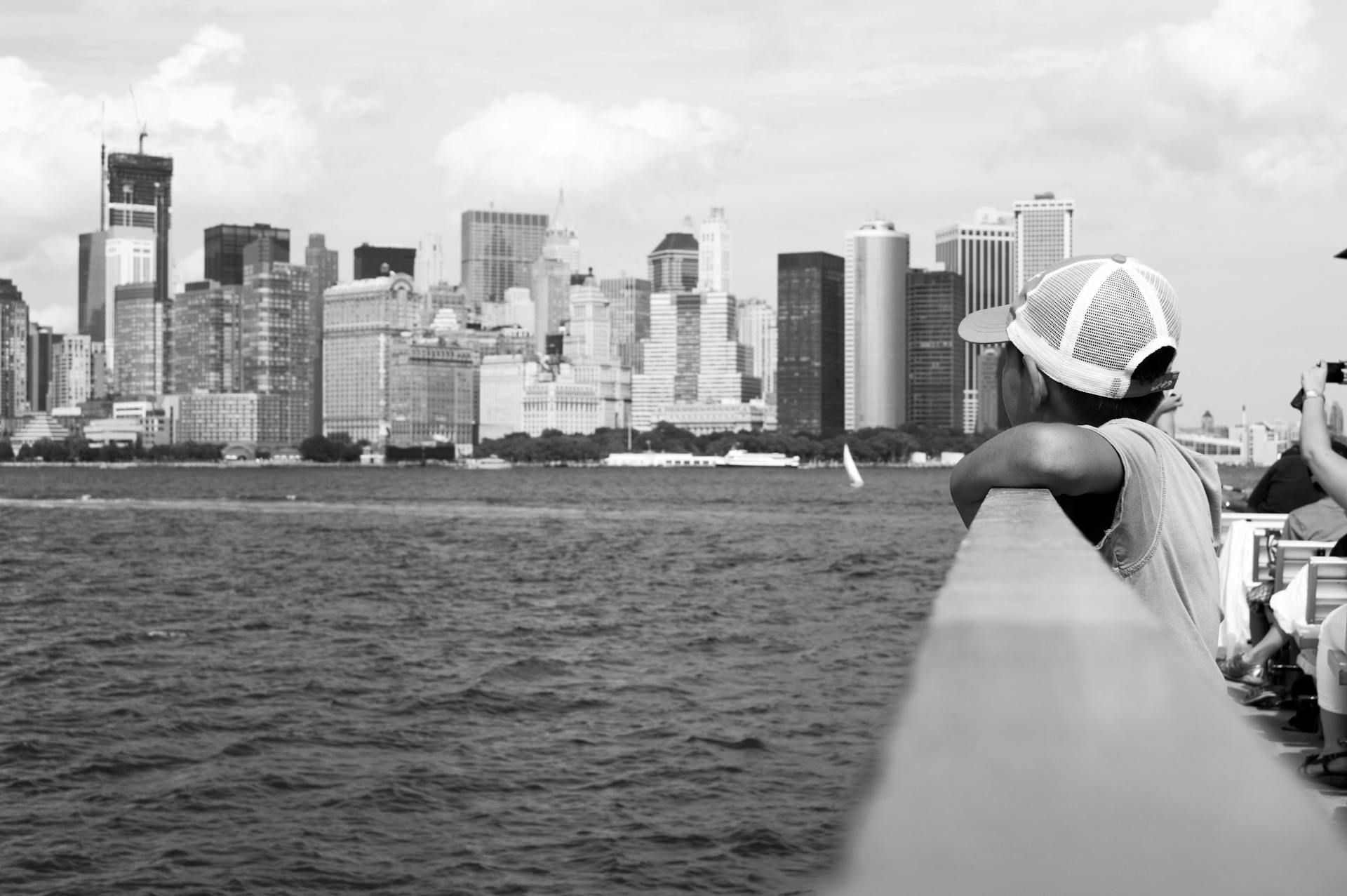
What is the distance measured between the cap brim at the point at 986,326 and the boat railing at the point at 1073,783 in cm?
226

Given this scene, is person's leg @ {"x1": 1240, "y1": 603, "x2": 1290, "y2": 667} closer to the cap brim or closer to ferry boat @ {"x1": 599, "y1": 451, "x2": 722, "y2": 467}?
the cap brim

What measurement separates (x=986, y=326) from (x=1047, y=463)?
0.76 m

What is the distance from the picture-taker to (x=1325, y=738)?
24.3 ft

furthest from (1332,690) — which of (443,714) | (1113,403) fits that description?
(443,714)

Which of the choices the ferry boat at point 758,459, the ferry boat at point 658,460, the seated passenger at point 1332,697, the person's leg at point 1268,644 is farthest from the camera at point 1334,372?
the ferry boat at point 658,460

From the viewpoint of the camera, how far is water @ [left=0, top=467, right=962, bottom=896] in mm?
11727

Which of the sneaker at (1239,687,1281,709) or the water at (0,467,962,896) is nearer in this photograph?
the sneaker at (1239,687,1281,709)

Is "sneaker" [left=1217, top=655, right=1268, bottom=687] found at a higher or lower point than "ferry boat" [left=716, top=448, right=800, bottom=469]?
higher

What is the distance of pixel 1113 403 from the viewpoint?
272 cm

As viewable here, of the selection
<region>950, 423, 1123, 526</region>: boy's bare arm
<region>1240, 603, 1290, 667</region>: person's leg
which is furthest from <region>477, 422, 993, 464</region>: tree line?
<region>950, 423, 1123, 526</region>: boy's bare arm

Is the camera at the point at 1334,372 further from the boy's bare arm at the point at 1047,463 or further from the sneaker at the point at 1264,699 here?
the sneaker at the point at 1264,699

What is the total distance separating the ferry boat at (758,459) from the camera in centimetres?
18512

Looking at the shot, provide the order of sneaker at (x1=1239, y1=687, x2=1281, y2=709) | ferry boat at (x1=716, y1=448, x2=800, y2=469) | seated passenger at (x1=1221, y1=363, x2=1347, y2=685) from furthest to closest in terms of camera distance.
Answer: ferry boat at (x1=716, y1=448, x2=800, y2=469)
sneaker at (x1=1239, y1=687, x2=1281, y2=709)
seated passenger at (x1=1221, y1=363, x2=1347, y2=685)

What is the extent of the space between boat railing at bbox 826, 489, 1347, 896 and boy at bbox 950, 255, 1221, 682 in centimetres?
167
